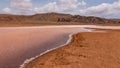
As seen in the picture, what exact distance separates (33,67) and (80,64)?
6.84ft

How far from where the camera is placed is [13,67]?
11.8 metres

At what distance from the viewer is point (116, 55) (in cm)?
1383

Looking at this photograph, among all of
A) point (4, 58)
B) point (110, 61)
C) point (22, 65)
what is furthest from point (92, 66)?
point (4, 58)

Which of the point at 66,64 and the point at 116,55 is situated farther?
the point at 116,55

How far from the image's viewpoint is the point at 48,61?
41.1ft

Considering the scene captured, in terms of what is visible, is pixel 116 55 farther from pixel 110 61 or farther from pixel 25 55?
pixel 25 55

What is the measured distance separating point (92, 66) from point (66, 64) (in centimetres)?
118

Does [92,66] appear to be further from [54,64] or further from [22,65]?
[22,65]

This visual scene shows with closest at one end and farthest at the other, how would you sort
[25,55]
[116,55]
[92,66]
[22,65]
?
[92,66]
[22,65]
[116,55]
[25,55]

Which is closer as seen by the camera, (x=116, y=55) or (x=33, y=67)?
(x=33, y=67)

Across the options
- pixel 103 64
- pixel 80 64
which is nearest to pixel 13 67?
pixel 80 64

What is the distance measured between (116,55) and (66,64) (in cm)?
351

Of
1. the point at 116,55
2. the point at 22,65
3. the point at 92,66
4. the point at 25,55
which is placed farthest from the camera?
the point at 25,55

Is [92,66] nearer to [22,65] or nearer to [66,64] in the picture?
[66,64]
